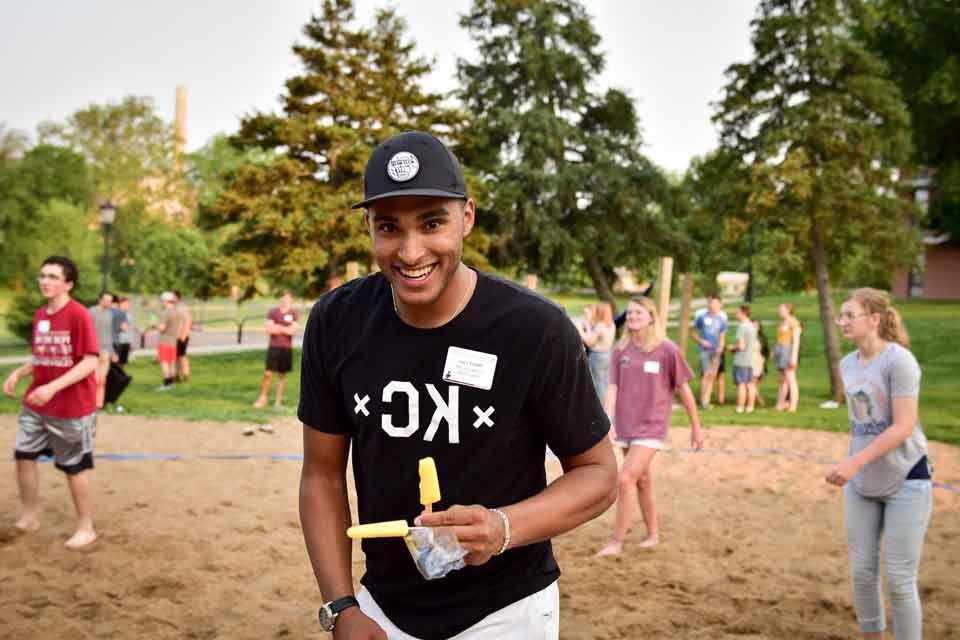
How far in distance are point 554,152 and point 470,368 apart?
26.5 m

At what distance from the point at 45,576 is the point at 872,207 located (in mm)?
16554

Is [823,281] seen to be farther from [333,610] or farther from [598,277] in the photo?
[333,610]

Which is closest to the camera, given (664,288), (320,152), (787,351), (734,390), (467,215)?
(467,215)

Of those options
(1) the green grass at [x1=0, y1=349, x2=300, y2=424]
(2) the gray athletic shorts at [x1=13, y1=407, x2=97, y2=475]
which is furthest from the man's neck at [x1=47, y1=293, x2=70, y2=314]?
(1) the green grass at [x1=0, y1=349, x2=300, y2=424]

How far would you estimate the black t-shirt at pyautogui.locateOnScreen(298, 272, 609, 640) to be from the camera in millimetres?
2111

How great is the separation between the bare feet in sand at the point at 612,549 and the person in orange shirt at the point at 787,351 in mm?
8602

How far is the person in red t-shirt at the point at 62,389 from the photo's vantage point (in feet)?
21.1

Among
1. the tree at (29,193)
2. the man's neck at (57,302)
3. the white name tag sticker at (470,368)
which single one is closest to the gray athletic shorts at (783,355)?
the man's neck at (57,302)

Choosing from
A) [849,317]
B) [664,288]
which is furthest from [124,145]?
[849,317]

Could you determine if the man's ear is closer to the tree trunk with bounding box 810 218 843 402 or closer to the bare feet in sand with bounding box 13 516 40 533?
the bare feet in sand with bounding box 13 516 40 533

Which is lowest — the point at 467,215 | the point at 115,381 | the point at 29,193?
the point at 115,381

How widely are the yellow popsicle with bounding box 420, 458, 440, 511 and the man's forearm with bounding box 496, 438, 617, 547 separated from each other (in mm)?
174

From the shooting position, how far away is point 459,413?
210 cm

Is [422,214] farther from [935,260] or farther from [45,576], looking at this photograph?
[935,260]
